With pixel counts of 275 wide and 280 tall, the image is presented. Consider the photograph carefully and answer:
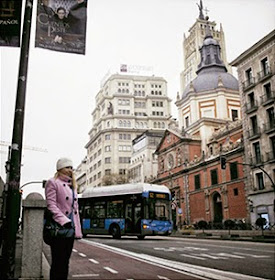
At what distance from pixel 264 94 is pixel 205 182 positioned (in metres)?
16.2

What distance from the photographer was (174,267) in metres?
8.30

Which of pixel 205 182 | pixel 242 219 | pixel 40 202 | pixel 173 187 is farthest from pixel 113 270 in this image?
pixel 173 187

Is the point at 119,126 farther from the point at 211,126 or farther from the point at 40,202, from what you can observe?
the point at 40,202

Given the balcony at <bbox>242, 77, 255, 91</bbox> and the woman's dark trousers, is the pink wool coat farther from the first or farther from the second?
the balcony at <bbox>242, 77, 255, 91</bbox>

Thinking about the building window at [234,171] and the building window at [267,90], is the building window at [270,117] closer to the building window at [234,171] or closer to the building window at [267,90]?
the building window at [267,90]

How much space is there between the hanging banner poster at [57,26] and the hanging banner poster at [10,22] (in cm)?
48

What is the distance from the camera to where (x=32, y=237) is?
636 cm

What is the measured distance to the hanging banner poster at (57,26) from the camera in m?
6.91

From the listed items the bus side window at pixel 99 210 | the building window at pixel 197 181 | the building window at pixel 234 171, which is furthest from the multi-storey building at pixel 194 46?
the bus side window at pixel 99 210

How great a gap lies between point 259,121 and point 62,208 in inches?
1350

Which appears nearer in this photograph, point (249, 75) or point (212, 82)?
point (249, 75)

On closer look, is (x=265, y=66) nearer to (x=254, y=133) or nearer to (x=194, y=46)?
(x=254, y=133)

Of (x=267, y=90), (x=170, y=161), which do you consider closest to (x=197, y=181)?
(x=170, y=161)

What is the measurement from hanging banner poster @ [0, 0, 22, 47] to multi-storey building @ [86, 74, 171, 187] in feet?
288
